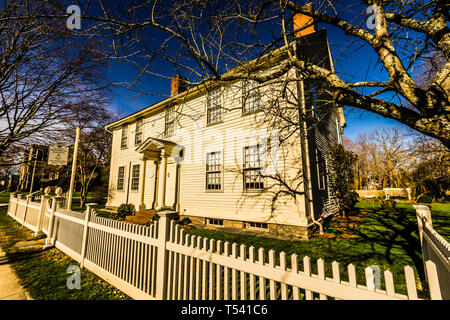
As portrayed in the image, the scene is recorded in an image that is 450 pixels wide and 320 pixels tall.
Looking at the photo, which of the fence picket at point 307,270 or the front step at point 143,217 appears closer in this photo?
the fence picket at point 307,270

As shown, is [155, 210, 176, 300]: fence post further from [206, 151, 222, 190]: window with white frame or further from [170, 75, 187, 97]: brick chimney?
[206, 151, 222, 190]: window with white frame

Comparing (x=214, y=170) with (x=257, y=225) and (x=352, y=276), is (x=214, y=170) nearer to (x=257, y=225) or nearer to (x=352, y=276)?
(x=257, y=225)

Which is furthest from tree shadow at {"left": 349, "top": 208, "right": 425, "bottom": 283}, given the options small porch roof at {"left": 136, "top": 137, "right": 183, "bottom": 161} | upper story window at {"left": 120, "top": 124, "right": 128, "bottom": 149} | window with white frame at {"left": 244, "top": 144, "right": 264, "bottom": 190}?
upper story window at {"left": 120, "top": 124, "right": 128, "bottom": 149}

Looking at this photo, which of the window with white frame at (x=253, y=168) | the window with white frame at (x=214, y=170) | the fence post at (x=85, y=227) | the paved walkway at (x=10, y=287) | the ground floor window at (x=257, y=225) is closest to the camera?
the paved walkway at (x=10, y=287)

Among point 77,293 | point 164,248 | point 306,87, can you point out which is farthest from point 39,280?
point 306,87

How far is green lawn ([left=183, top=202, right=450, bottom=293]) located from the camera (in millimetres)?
4320

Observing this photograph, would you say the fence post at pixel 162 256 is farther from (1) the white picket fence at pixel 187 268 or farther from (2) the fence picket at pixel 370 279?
(2) the fence picket at pixel 370 279

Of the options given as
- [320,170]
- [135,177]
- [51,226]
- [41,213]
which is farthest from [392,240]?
[135,177]

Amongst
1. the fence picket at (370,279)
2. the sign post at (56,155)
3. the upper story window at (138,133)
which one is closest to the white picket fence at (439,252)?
the fence picket at (370,279)

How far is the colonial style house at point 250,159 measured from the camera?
6.84 metres

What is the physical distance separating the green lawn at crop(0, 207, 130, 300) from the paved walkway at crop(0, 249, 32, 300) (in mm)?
74

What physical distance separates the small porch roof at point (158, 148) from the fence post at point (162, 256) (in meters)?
7.77

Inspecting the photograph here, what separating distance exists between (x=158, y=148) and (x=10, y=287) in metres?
7.80
